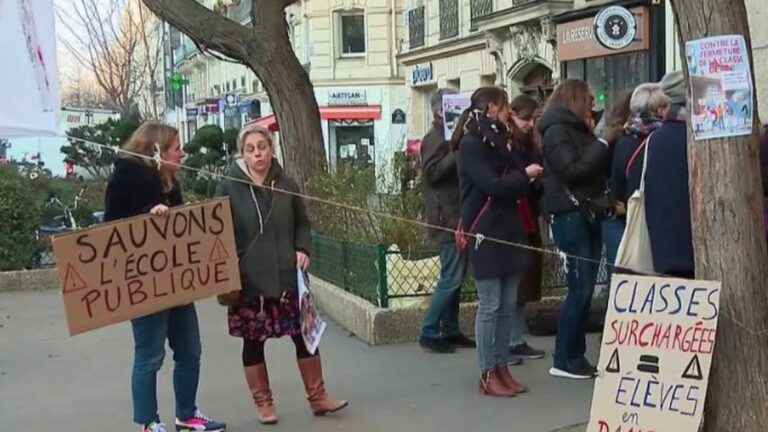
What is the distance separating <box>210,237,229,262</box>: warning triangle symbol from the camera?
5.47 metres

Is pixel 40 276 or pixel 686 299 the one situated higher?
pixel 686 299

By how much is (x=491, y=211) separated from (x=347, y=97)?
33.6 meters

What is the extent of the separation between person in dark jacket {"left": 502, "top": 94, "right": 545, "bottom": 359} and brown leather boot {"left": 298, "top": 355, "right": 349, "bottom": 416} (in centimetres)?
153

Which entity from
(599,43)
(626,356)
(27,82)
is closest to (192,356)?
(27,82)

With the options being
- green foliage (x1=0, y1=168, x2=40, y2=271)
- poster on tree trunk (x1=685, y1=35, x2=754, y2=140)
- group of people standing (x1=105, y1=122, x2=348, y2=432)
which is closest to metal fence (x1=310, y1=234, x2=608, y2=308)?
group of people standing (x1=105, y1=122, x2=348, y2=432)

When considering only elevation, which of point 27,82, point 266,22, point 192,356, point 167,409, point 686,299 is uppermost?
point 266,22

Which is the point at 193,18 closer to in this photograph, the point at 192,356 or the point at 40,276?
the point at 40,276

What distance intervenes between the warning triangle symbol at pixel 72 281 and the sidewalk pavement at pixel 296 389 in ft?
3.87

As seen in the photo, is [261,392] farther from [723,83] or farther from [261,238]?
[723,83]

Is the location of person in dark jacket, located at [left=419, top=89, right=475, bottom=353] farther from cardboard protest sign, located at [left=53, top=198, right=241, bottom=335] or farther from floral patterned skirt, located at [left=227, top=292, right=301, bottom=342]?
cardboard protest sign, located at [left=53, top=198, right=241, bottom=335]

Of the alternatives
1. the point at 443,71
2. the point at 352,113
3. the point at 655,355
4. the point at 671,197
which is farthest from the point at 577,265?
the point at 352,113

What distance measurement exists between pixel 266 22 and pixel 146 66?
30.5m

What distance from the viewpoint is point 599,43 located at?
17188 mm

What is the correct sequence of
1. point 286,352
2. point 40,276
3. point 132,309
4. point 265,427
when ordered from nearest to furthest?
point 132,309 → point 265,427 → point 286,352 → point 40,276
